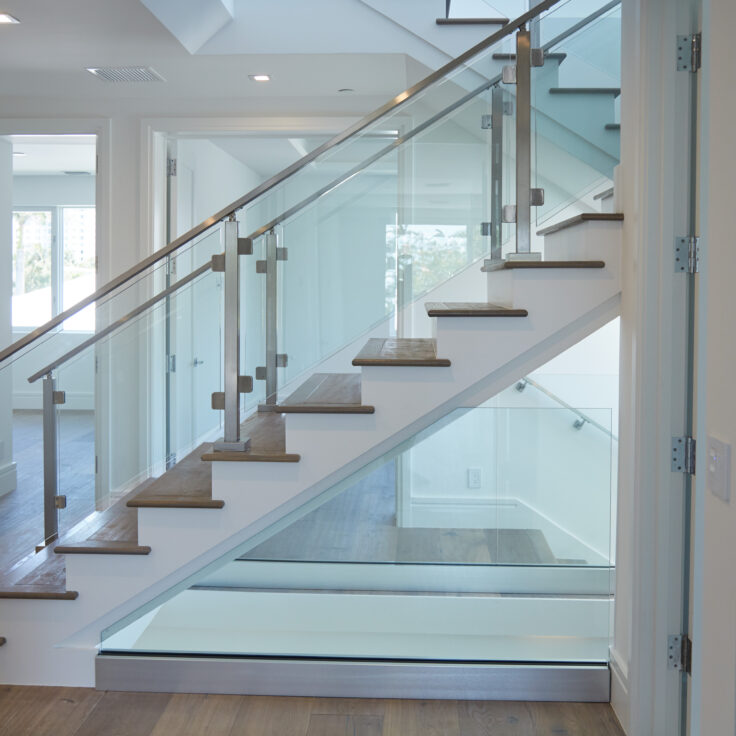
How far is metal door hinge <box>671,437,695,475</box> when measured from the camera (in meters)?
2.42

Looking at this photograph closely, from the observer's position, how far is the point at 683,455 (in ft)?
7.99

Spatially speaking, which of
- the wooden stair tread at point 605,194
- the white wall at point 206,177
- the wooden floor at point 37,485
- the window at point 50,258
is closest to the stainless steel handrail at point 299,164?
the wooden floor at point 37,485

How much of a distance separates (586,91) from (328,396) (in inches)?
57.3

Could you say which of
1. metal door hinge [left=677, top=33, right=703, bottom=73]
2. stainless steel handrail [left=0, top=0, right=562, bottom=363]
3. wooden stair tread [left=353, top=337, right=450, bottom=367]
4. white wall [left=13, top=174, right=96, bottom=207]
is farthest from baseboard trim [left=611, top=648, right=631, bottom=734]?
white wall [left=13, top=174, right=96, bottom=207]

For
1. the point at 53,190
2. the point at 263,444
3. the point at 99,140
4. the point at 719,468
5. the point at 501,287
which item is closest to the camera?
the point at 719,468

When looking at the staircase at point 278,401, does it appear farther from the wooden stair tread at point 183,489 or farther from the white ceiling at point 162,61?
the white ceiling at point 162,61

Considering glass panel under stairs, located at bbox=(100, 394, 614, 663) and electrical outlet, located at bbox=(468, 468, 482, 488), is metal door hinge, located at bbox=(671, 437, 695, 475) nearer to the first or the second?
glass panel under stairs, located at bbox=(100, 394, 614, 663)

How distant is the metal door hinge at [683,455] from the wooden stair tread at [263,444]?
1.19m

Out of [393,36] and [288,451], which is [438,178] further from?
[393,36]

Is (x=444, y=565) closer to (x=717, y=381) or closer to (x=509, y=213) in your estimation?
(x=509, y=213)

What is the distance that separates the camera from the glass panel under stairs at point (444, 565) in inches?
116

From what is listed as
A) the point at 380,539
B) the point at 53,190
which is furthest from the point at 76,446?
the point at 53,190

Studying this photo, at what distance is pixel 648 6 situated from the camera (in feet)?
7.93

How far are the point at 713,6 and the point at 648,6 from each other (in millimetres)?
865
